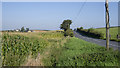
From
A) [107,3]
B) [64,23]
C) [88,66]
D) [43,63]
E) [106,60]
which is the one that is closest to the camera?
[88,66]

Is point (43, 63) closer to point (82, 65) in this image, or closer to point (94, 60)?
point (82, 65)

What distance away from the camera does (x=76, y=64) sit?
23.5ft

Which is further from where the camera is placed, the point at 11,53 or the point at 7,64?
the point at 11,53

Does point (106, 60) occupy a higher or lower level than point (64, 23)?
lower

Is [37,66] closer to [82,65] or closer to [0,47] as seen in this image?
[82,65]

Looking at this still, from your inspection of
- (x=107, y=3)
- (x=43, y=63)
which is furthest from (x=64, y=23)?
(x=43, y=63)

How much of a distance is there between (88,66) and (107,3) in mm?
7528

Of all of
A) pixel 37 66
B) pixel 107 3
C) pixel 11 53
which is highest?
pixel 107 3

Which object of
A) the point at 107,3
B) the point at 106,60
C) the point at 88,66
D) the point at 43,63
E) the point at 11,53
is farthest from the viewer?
the point at 107,3

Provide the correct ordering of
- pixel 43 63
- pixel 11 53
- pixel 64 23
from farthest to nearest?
pixel 64 23 < pixel 11 53 < pixel 43 63

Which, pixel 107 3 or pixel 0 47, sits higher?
pixel 107 3

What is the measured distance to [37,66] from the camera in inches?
310

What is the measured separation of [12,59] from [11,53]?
1.09 metres

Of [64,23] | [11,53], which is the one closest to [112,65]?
[11,53]
